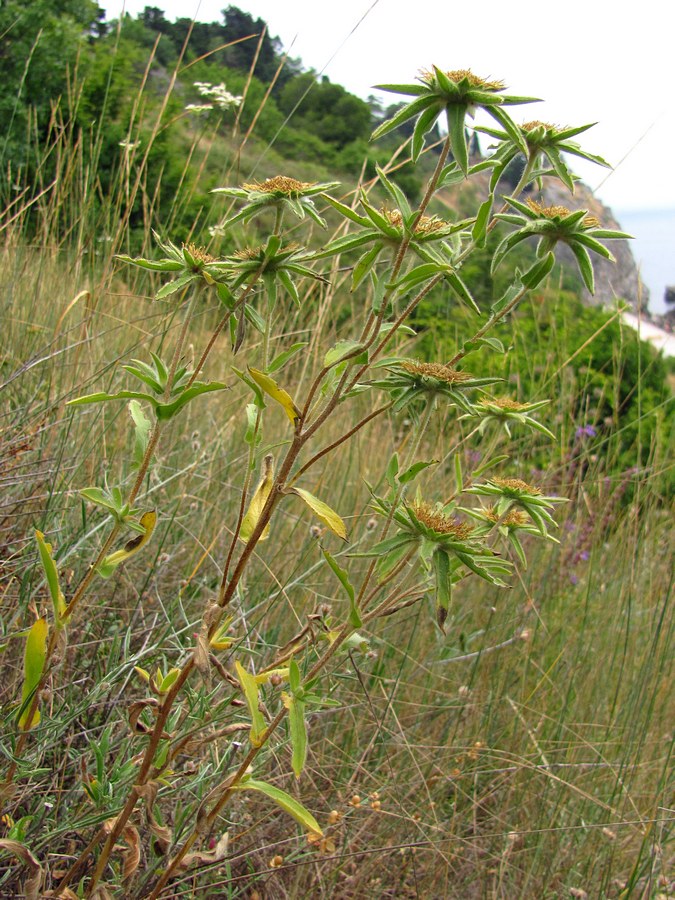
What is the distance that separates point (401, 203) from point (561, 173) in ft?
0.77

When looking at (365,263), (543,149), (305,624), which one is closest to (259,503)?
(365,263)

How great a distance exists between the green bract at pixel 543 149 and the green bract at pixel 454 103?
0.28 feet

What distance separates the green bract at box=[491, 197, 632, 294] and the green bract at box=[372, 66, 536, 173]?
0.12 m

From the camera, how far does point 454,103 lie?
2.97 ft

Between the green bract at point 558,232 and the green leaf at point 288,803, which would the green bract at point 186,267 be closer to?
the green bract at point 558,232

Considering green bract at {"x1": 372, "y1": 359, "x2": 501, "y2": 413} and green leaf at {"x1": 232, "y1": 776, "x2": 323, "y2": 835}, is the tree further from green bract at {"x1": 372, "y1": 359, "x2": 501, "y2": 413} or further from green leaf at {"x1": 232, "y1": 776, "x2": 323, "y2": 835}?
green leaf at {"x1": 232, "y1": 776, "x2": 323, "y2": 835}

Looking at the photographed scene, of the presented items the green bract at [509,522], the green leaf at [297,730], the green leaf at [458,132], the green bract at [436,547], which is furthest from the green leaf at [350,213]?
the green leaf at [297,730]

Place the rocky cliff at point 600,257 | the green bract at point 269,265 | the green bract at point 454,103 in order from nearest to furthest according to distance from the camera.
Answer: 1. the green bract at point 454,103
2. the green bract at point 269,265
3. the rocky cliff at point 600,257

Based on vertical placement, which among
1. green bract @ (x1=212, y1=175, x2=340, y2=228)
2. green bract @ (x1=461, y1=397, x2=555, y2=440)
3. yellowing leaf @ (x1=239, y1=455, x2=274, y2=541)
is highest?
green bract @ (x1=212, y1=175, x2=340, y2=228)

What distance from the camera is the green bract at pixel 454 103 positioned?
0.88 meters

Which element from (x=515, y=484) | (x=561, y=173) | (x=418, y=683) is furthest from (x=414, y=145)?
(x=418, y=683)

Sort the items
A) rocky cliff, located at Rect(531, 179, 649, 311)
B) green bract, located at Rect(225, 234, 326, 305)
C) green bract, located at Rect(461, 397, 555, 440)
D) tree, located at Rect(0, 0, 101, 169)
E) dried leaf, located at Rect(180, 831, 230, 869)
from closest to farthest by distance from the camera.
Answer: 1. green bract, located at Rect(225, 234, 326, 305)
2. dried leaf, located at Rect(180, 831, 230, 869)
3. green bract, located at Rect(461, 397, 555, 440)
4. rocky cliff, located at Rect(531, 179, 649, 311)
5. tree, located at Rect(0, 0, 101, 169)

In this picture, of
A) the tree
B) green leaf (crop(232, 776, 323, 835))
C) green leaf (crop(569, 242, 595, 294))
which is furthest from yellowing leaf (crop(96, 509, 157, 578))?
the tree

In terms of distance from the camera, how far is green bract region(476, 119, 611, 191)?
1016 millimetres
